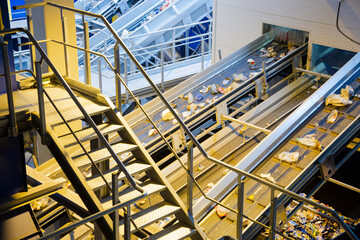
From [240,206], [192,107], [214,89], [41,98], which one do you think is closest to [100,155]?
[41,98]

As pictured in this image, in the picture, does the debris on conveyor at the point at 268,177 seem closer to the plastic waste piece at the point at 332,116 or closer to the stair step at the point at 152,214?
the stair step at the point at 152,214

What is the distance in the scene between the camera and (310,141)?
198 inches

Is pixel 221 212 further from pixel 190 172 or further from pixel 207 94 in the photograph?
pixel 207 94

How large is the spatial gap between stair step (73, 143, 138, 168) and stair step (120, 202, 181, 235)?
1.81 ft

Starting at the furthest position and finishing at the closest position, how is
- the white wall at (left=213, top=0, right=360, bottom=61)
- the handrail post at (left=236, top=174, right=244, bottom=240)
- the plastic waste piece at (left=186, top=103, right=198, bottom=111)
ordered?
the white wall at (left=213, top=0, right=360, bottom=61)
the plastic waste piece at (left=186, top=103, right=198, bottom=111)
the handrail post at (left=236, top=174, right=244, bottom=240)

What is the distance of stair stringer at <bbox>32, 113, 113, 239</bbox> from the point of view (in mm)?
3654

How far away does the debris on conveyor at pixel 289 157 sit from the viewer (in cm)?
480

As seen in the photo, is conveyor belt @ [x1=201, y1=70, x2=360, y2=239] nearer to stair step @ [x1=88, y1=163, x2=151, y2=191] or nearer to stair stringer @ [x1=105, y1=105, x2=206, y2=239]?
stair stringer @ [x1=105, y1=105, x2=206, y2=239]

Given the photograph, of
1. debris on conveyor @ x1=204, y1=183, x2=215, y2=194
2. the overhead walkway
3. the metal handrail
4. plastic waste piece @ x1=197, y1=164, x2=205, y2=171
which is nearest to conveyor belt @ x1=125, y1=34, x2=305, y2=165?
plastic waste piece @ x1=197, y1=164, x2=205, y2=171

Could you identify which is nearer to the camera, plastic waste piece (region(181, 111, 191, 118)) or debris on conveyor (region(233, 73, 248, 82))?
plastic waste piece (region(181, 111, 191, 118))

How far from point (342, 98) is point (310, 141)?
2.92 feet

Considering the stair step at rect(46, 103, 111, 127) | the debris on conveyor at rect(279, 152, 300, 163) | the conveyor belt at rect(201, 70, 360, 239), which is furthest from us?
the debris on conveyor at rect(279, 152, 300, 163)

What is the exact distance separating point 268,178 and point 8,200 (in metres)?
2.47

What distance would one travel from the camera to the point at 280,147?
5059mm
